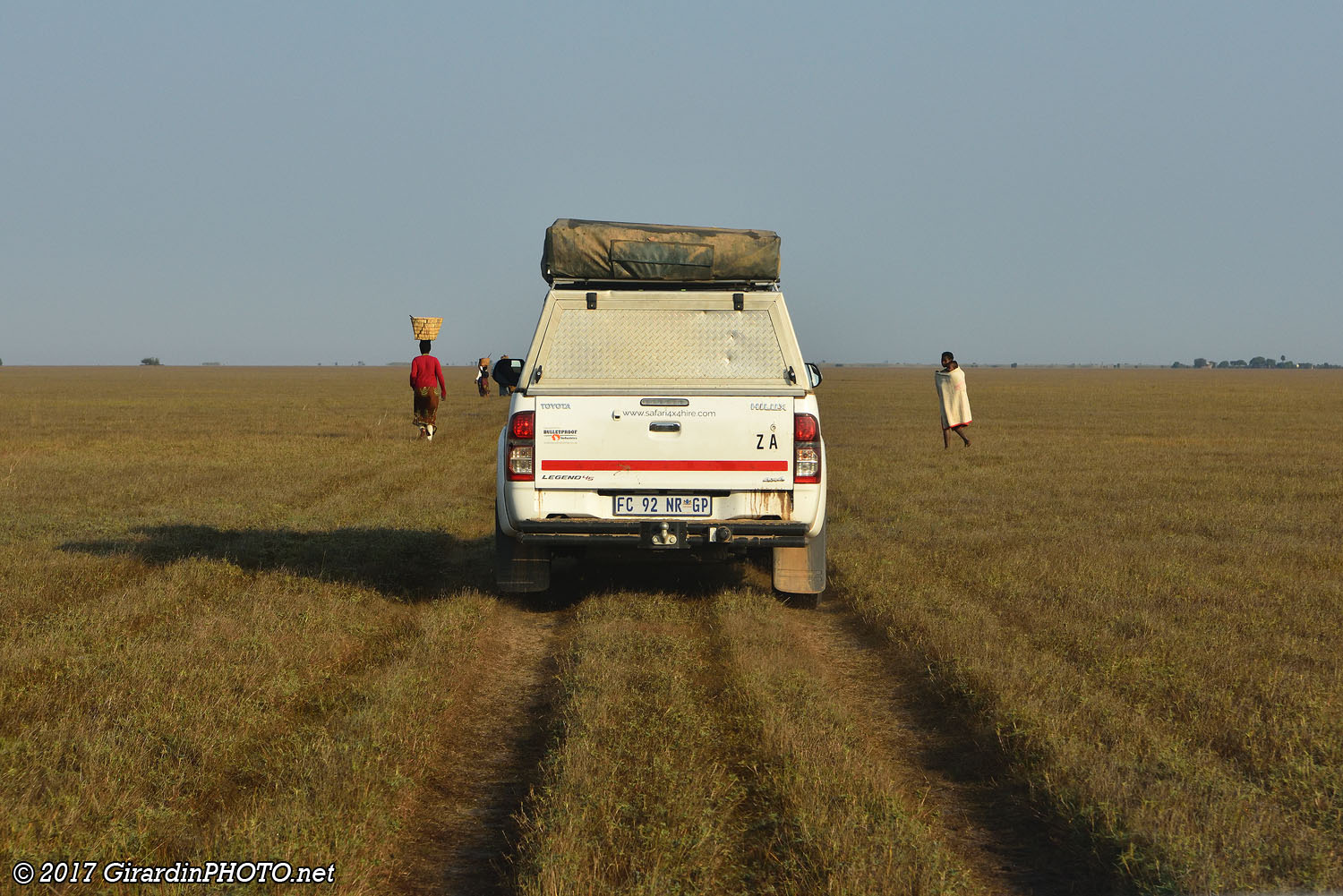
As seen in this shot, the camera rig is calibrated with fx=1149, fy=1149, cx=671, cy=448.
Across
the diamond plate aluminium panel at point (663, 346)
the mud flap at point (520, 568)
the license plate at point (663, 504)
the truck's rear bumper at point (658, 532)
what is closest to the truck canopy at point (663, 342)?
the diamond plate aluminium panel at point (663, 346)

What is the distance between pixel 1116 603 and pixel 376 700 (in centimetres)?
512

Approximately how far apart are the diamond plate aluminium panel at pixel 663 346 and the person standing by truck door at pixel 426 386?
13.4 m

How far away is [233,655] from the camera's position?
6215 mm

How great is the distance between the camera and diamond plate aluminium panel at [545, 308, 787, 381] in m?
7.62

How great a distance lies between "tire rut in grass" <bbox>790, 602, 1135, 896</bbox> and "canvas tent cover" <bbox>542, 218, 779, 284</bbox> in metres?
2.78

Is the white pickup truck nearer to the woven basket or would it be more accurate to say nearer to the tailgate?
the tailgate

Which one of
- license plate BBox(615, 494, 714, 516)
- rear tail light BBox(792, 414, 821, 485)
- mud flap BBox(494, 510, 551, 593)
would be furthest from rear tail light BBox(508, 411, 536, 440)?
rear tail light BBox(792, 414, 821, 485)

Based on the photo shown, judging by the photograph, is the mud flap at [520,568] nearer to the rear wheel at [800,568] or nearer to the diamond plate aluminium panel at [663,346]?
the diamond plate aluminium panel at [663,346]

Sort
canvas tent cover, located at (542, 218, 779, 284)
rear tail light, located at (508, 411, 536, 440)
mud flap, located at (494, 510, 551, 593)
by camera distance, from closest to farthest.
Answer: rear tail light, located at (508, 411, 536, 440)
mud flap, located at (494, 510, 551, 593)
canvas tent cover, located at (542, 218, 779, 284)

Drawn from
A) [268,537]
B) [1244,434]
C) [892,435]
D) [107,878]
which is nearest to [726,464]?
[107,878]

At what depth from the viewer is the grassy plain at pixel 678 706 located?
3.90 metres

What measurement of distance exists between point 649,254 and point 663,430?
1.56 metres

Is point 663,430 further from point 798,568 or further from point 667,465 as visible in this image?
Answer: point 798,568

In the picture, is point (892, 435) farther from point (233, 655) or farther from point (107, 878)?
point (107, 878)
